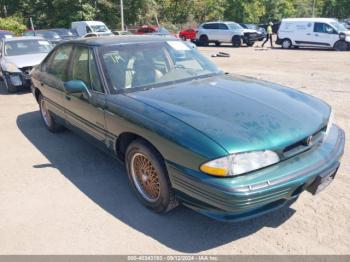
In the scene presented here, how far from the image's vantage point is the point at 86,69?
4098mm

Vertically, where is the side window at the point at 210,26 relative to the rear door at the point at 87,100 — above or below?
above

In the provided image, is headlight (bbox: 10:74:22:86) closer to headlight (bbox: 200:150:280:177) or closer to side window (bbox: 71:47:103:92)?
side window (bbox: 71:47:103:92)

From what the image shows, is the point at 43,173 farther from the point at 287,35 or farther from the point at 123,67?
the point at 287,35

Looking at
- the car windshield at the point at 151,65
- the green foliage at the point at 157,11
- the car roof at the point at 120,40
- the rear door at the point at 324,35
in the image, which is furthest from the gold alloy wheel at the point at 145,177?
the green foliage at the point at 157,11

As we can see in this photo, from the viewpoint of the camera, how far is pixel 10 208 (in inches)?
141

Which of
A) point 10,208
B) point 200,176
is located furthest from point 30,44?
point 200,176

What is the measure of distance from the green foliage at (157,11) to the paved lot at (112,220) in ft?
113

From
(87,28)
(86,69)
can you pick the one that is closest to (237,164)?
(86,69)

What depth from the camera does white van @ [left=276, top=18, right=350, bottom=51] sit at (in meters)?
19.0

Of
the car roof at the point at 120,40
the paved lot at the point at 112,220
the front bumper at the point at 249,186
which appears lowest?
the paved lot at the point at 112,220

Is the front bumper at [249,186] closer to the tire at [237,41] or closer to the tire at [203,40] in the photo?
the tire at [237,41]

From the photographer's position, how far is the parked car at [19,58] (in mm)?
9133

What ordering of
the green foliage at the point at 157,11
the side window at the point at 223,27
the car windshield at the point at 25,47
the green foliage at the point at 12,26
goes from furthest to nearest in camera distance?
the green foliage at the point at 157,11 → the green foliage at the point at 12,26 → the side window at the point at 223,27 → the car windshield at the point at 25,47

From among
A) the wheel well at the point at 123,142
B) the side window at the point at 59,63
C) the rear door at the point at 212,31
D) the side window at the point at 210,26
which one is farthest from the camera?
the side window at the point at 210,26
